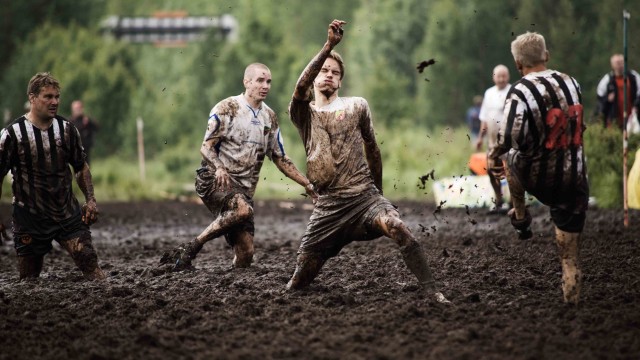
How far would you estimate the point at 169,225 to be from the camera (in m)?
16.3

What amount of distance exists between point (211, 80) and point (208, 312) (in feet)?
103

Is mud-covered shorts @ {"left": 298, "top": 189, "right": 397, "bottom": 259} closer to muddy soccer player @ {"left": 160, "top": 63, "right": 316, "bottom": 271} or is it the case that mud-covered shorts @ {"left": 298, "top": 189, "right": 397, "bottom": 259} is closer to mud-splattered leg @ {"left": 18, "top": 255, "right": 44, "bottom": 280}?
muddy soccer player @ {"left": 160, "top": 63, "right": 316, "bottom": 271}

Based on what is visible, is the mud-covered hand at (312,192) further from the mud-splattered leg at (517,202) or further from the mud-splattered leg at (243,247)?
the mud-splattered leg at (243,247)

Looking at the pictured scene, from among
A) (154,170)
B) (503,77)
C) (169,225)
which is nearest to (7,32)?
(154,170)

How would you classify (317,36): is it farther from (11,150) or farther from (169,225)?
(11,150)

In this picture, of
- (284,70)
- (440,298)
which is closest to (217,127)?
(440,298)

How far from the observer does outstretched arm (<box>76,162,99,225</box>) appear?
8.95m

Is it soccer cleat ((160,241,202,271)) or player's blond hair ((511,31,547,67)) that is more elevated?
player's blond hair ((511,31,547,67))

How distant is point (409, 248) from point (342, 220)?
0.65 metres

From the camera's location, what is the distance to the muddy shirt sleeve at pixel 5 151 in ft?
28.7

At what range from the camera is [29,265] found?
9.25m

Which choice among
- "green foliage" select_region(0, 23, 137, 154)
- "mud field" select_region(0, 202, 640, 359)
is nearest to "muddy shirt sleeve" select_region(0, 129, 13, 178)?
"mud field" select_region(0, 202, 640, 359)

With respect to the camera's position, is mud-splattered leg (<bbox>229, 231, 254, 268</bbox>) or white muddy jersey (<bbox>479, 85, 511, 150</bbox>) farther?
white muddy jersey (<bbox>479, 85, 511, 150</bbox>)

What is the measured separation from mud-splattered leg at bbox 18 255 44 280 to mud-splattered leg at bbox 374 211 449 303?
376 cm
